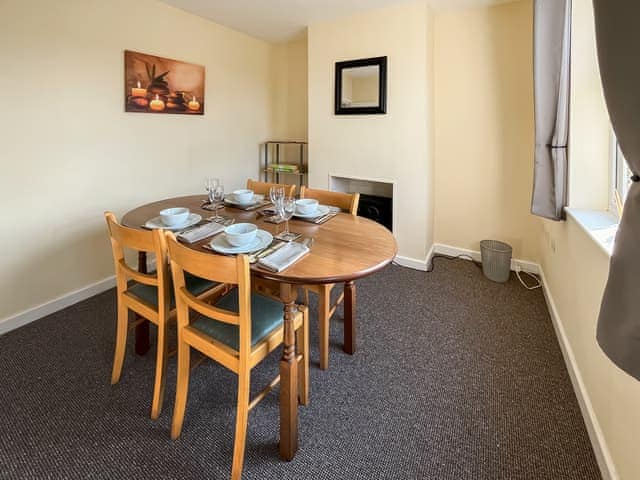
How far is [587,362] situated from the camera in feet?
5.27

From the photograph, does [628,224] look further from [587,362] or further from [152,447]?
[152,447]

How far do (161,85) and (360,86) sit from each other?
185 centimetres

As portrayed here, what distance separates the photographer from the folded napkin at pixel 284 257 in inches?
49.9

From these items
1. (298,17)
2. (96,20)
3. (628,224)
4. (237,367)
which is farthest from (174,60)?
(628,224)

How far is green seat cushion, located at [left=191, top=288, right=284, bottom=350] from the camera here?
4.43 feet

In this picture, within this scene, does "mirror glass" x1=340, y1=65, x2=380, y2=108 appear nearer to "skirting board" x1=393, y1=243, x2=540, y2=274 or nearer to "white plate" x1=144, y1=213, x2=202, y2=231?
"skirting board" x1=393, y1=243, x2=540, y2=274

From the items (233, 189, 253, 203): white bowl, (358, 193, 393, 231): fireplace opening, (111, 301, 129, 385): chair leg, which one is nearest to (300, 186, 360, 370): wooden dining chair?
(233, 189, 253, 203): white bowl

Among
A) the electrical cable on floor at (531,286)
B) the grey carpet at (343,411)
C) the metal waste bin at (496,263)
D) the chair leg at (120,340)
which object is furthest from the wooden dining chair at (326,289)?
the electrical cable on floor at (531,286)

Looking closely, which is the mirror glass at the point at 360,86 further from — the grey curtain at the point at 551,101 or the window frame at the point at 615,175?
the window frame at the point at 615,175

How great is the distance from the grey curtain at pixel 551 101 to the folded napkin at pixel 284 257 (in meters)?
1.73

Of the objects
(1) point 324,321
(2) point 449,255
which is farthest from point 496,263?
(1) point 324,321

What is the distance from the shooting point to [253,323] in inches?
55.6

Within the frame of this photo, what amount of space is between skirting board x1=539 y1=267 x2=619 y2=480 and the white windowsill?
707mm

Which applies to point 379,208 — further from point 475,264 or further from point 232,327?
point 232,327
